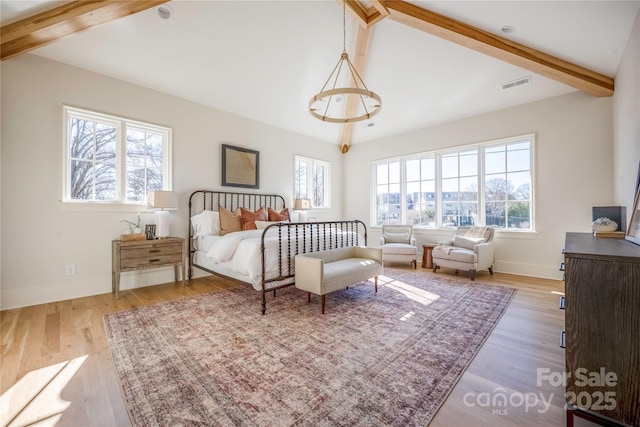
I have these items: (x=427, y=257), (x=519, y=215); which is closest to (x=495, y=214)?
(x=519, y=215)

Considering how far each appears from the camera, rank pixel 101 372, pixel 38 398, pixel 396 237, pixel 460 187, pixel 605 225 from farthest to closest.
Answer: pixel 396 237
pixel 460 187
pixel 605 225
pixel 101 372
pixel 38 398

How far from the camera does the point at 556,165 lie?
4.20m

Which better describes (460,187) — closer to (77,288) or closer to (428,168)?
(428,168)

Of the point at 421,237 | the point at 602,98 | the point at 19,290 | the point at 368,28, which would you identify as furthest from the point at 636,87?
the point at 19,290

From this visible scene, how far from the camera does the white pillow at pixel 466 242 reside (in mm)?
4512

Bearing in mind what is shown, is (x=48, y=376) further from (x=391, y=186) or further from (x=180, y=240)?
(x=391, y=186)

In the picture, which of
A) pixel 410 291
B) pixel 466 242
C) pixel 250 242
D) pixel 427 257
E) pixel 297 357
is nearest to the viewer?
pixel 297 357

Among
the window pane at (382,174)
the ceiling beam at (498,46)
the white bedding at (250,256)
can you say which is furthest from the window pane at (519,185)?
the white bedding at (250,256)

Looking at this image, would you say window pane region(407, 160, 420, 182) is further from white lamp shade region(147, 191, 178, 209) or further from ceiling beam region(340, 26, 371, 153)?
white lamp shade region(147, 191, 178, 209)

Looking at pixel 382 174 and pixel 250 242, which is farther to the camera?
pixel 382 174

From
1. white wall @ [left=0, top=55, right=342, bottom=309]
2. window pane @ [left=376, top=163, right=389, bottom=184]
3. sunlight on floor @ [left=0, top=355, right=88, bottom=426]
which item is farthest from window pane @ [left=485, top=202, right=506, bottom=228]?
sunlight on floor @ [left=0, top=355, right=88, bottom=426]

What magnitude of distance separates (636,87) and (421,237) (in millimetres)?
3745

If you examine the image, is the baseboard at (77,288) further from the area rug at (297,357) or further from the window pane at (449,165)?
the window pane at (449,165)

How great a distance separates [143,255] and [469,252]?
4897 millimetres
